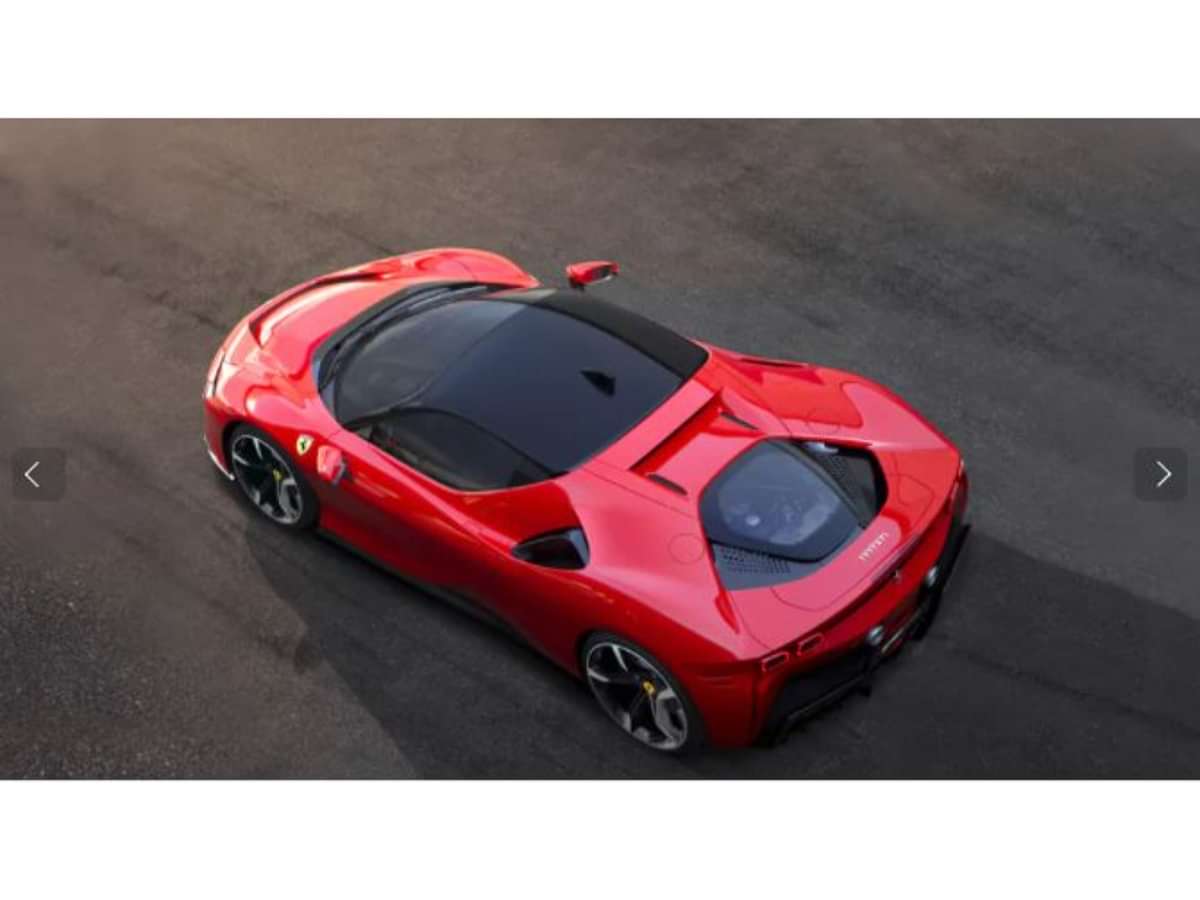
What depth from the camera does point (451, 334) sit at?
7547mm

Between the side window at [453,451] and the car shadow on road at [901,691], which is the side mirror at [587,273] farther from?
the car shadow on road at [901,691]

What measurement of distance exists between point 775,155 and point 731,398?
4.47 metres

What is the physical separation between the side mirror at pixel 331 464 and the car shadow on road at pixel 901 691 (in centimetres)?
71

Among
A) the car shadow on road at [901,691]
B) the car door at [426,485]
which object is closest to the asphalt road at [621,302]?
the car shadow on road at [901,691]

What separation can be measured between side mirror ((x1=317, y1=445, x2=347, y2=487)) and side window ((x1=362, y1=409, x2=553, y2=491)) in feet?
0.61

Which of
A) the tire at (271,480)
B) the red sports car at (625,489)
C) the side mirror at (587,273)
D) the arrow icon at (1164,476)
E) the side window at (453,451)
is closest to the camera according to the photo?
the red sports car at (625,489)

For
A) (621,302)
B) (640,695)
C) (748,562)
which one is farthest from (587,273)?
(640,695)

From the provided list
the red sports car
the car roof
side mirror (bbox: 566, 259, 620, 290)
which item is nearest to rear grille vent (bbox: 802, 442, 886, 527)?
the red sports car

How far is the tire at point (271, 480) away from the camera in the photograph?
25.2ft

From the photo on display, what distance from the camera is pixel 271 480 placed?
7.92m

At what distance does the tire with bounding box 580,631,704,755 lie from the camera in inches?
254

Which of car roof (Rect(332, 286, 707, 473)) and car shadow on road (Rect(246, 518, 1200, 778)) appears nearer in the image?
car shadow on road (Rect(246, 518, 1200, 778))

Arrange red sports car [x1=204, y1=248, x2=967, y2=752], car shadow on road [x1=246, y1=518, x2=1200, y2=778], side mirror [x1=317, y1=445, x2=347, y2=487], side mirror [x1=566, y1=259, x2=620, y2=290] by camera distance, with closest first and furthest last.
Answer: red sports car [x1=204, y1=248, x2=967, y2=752], car shadow on road [x1=246, y1=518, x2=1200, y2=778], side mirror [x1=317, y1=445, x2=347, y2=487], side mirror [x1=566, y1=259, x2=620, y2=290]

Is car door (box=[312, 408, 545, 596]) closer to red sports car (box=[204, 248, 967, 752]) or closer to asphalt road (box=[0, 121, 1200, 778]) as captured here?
red sports car (box=[204, 248, 967, 752])
